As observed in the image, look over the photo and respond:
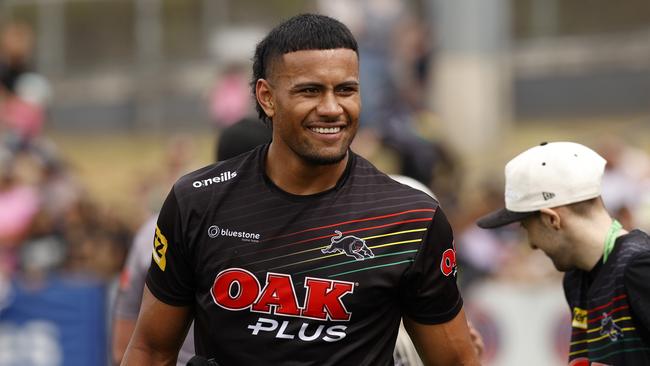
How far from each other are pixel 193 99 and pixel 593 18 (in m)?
6.81

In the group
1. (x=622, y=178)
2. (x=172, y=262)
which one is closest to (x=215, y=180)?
(x=172, y=262)

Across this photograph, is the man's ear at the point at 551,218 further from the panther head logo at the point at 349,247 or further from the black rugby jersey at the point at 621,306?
the panther head logo at the point at 349,247

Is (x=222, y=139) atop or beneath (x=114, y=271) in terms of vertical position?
atop

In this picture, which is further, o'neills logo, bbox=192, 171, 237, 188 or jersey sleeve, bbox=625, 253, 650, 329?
jersey sleeve, bbox=625, 253, 650, 329

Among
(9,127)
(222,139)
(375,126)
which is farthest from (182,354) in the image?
(9,127)

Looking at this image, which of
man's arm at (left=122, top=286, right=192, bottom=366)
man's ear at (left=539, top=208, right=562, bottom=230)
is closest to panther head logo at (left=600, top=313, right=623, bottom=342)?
man's ear at (left=539, top=208, right=562, bottom=230)

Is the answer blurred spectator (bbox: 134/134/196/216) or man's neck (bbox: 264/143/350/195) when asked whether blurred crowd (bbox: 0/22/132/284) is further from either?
man's neck (bbox: 264/143/350/195)

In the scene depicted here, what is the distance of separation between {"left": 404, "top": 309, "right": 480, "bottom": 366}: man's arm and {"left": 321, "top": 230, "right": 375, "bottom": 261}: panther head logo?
0.33m

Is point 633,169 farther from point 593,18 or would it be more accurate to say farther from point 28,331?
point 593,18

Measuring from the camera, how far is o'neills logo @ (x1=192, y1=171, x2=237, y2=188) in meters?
4.55

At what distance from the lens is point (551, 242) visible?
16.6ft

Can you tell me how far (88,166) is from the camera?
20.6 metres

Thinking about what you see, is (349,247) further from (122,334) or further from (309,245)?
(122,334)

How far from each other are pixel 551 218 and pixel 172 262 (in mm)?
1503
